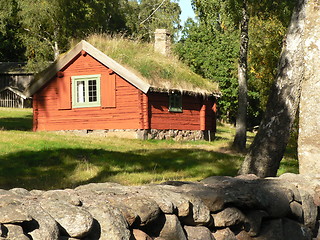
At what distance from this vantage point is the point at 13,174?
14.3 metres

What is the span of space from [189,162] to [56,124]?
43.5ft

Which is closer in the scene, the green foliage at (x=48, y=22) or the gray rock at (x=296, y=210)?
the gray rock at (x=296, y=210)

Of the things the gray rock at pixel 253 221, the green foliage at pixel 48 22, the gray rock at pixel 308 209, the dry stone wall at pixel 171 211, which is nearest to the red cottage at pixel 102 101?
the green foliage at pixel 48 22

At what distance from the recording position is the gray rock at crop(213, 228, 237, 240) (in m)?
5.35

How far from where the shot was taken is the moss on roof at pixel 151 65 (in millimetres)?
27531

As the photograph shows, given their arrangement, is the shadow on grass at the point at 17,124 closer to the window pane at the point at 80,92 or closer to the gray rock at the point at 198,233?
the window pane at the point at 80,92

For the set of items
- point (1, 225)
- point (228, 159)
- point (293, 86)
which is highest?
point (293, 86)

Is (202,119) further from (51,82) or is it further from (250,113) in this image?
(250,113)

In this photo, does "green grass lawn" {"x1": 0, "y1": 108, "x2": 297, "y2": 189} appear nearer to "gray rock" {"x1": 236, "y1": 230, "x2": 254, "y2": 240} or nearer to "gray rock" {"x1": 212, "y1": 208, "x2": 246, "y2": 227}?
"gray rock" {"x1": 236, "y1": 230, "x2": 254, "y2": 240}

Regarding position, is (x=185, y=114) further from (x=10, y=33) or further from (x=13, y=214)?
(x=10, y=33)

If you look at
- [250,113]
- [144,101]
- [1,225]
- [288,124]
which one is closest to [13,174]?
[288,124]

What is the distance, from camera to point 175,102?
29.5 meters

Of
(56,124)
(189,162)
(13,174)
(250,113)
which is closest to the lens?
(13,174)

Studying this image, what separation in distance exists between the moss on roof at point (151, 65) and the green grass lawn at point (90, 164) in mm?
6794
